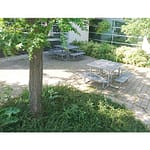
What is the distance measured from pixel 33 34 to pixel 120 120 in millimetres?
3394

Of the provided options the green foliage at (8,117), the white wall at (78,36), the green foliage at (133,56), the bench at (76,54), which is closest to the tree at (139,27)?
the green foliage at (133,56)

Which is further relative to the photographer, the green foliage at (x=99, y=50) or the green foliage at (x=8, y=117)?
the green foliage at (x=99, y=50)

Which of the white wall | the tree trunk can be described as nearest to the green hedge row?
the white wall

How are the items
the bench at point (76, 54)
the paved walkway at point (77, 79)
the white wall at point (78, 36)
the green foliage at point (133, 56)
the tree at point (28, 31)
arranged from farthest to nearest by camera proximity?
1. the white wall at point (78, 36)
2. the bench at point (76, 54)
3. the green foliage at point (133, 56)
4. the paved walkway at point (77, 79)
5. the tree at point (28, 31)

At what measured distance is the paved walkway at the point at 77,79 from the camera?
8.63 m

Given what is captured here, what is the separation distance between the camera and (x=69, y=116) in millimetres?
6605

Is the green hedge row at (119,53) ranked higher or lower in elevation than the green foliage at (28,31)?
lower

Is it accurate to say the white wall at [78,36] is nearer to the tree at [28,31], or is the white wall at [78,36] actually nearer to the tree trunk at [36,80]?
the tree trunk at [36,80]

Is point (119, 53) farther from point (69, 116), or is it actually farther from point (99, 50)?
point (69, 116)

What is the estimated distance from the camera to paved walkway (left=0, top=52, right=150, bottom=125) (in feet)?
28.3

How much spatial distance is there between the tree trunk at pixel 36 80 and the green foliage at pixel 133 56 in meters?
8.46

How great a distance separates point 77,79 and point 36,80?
4755mm

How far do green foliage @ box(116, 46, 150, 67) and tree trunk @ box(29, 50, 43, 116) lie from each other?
846cm
